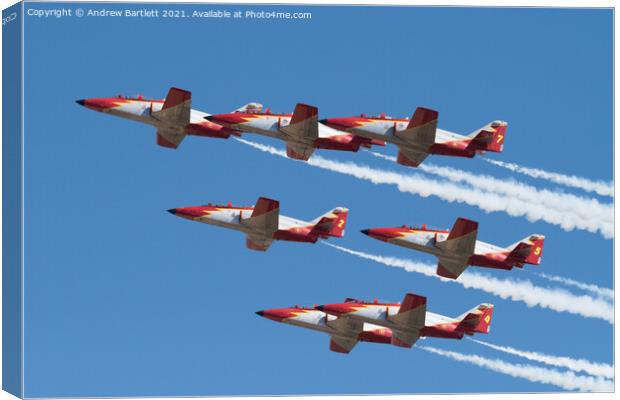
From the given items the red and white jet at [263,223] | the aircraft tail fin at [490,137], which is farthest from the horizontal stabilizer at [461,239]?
the red and white jet at [263,223]

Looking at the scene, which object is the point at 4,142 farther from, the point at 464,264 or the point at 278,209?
the point at 464,264

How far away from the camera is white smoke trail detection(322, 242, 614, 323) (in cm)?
8244

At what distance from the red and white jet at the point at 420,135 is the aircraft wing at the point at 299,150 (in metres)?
1.05

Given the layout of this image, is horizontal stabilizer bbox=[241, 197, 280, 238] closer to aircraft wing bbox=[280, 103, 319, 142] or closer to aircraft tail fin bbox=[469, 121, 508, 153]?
aircraft wing bbox=[280, 103, 319, 142]

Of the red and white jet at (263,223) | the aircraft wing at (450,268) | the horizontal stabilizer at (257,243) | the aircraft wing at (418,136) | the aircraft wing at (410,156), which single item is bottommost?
the aircraft wing at (450,268)

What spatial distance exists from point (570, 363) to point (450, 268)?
4.71 m

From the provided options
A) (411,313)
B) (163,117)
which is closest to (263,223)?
(163,117)

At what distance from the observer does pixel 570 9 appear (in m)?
81.7

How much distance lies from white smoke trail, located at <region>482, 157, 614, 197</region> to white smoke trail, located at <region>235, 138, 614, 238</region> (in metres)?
0.73

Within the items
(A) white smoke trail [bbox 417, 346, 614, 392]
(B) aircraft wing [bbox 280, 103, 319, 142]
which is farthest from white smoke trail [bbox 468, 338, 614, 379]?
(B) aircraft wing [bbox 280, 103, 319, 142]

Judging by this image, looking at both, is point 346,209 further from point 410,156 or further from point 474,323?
point 474,323

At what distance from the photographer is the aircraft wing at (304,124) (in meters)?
80.9

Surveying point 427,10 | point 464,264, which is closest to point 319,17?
point 427,10

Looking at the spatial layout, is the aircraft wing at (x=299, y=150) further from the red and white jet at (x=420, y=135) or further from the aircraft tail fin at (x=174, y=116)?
the aircraft tail fin at (x=174, y=116)
